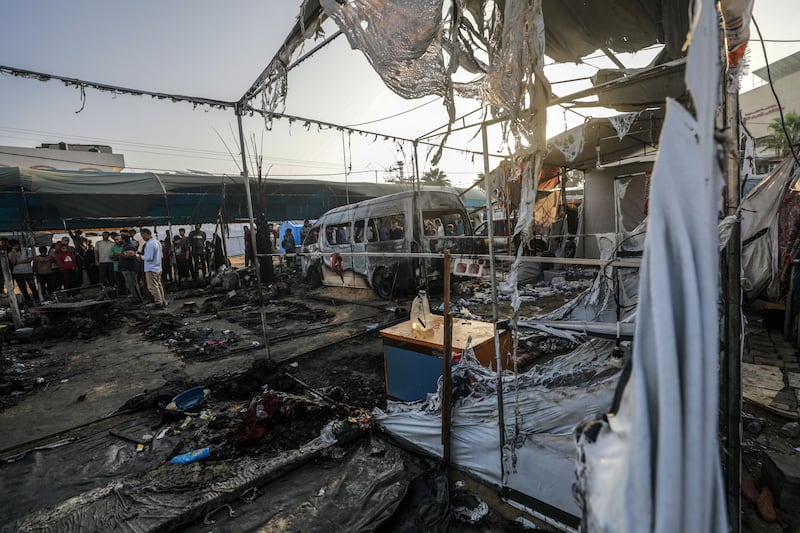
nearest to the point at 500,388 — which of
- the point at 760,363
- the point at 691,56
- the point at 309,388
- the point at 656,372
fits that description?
the point at 656,372

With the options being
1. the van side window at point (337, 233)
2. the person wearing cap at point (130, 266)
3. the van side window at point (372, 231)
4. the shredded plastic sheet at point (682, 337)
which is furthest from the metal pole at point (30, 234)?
the shredded plastic sheet at point (682, 337)

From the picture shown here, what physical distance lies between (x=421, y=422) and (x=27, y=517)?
9.01 ft

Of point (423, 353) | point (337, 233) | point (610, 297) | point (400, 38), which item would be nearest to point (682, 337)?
point (400, 38)

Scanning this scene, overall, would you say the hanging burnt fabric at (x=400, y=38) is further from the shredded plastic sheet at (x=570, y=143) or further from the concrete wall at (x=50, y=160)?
the concrete wall at (x=50, y=160)

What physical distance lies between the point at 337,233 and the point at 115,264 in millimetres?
7496

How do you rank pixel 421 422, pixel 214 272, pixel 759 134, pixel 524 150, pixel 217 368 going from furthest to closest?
pixel 759 134 → pixel 214 272 → pixel 217 368 → pixel 421 422 → pixel 524 150

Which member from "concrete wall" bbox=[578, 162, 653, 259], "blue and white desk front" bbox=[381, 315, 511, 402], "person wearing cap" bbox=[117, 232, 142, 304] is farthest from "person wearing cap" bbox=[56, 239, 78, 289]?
"concrete wall" bbox=[578, 162, 653, 259]

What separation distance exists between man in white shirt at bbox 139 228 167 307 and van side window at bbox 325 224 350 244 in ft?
14.4

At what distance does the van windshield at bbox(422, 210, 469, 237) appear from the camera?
27.6ft

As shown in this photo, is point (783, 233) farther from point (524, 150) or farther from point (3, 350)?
point (3, 350)

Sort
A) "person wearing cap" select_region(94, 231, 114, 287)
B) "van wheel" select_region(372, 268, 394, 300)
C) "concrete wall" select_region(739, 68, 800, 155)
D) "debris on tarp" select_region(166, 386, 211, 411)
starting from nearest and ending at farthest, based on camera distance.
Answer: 1. "debris on tarp" select_region(166, 386, 211, 411)
2. "van wheel" select_region(372, 268, 394, 300)
3. "person wearing cap" select_region(94, 231, 114, 287)
4. "concrete wall" select_region(739, 68, 800, 155)

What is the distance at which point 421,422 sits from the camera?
9.39ft

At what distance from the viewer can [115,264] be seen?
11.2 meters

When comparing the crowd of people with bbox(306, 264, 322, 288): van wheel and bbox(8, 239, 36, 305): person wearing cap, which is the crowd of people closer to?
bbox(8, 239, 36, 305): person wearing cap
